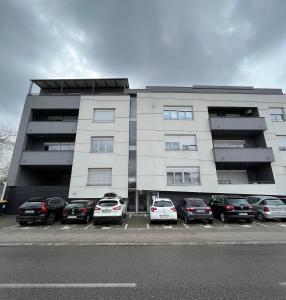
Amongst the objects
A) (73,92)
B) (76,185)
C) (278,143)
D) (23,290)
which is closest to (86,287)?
(23,290)

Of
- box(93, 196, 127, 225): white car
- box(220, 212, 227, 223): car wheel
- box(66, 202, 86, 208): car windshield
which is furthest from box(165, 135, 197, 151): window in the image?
box(66, 202, 86, 208): car windshield

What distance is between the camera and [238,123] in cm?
1997

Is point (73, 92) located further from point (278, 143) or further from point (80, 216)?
point (278, 143)

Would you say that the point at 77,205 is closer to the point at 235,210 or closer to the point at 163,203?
the point at 163,203

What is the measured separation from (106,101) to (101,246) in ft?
55.0

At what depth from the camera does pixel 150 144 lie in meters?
19.1

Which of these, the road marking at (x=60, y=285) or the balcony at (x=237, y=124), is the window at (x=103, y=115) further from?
the road marking at (x=60, y=285)

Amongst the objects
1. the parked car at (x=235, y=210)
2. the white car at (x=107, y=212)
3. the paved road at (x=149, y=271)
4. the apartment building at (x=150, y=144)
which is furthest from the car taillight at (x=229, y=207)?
the white car at (x=107, y=212)

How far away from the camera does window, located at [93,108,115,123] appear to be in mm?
20594

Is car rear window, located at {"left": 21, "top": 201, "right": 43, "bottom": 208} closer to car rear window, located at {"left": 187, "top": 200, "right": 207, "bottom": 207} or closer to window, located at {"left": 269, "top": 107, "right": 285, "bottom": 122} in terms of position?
car rear window, located at {"left": 187, "top": 200, "right": 207, "bottom": 207}

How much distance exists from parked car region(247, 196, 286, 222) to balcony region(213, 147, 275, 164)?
554cm

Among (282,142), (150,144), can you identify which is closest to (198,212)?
(150,144)

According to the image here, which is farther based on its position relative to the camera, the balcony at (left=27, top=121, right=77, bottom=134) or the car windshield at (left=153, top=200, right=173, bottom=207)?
the balcony at (left=27, top=121, right=77, bottom=134)

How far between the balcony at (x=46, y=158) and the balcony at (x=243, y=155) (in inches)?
589
